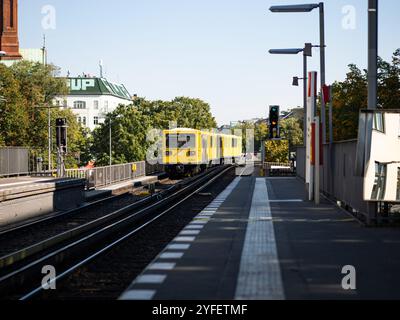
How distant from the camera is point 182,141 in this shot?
156ft

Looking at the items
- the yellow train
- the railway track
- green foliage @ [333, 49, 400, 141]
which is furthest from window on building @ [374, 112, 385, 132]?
green foliage @ [333, 49, 400, 141]

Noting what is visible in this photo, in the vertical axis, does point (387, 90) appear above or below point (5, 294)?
above

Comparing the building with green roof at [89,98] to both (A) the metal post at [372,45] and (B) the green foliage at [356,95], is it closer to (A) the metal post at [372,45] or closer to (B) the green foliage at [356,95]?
(B) the green foliage at [356,95]

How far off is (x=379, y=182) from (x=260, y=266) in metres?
5.94

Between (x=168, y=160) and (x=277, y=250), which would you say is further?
(x=168, y=160)

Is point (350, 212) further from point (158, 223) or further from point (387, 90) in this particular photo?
point (387, 90)

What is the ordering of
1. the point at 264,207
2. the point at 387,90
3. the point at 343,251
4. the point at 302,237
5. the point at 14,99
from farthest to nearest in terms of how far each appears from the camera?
the point at 14,99
the point at 387,90
the point at 264,207
the point at 302,237
the point at 343,251

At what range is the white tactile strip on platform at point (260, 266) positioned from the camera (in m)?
9.09

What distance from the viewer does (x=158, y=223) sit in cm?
2116

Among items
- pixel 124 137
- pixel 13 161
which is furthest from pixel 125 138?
pixel 13 161

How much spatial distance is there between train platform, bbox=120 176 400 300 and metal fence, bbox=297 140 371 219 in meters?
0.53
